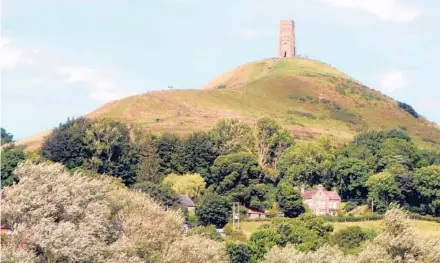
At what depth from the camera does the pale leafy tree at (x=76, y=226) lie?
49669 mm

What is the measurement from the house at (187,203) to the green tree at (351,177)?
22300 millimetres

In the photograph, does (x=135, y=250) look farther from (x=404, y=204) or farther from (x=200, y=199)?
(x=404, y=204)

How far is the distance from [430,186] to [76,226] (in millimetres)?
79714

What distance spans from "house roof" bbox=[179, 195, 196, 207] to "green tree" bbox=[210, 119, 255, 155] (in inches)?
749

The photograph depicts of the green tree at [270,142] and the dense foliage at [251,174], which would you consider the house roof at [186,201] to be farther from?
the green tree at [270,142]

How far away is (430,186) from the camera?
12494cm

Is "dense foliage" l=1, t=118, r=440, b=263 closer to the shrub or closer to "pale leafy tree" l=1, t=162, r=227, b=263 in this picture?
the shrub

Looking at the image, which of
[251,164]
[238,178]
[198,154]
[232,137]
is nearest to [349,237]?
[238,178]

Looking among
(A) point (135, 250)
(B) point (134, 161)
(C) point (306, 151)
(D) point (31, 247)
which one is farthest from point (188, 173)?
(D) point (31, 247)

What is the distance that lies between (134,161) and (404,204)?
36.6 meters

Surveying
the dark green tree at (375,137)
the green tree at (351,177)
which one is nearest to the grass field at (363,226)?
the green tree at (351,177)

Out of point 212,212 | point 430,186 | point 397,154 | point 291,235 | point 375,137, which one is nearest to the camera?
point 291,235

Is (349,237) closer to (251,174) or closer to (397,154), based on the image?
(251,174)

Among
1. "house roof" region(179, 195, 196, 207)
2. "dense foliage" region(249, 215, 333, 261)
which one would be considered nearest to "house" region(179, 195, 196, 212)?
"house roof" region(179, 195, 196, 207)
